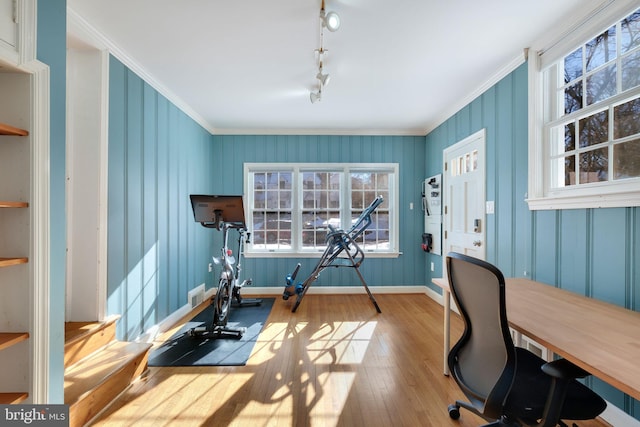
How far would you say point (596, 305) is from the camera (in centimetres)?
147

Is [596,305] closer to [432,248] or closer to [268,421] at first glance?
[268,421]

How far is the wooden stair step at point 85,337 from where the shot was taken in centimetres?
170

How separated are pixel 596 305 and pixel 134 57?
12.5ft

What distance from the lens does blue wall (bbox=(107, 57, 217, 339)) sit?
6.93ft

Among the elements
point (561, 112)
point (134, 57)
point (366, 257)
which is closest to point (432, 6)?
point (561, 112)

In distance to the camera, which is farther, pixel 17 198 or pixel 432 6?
pixel 432 6

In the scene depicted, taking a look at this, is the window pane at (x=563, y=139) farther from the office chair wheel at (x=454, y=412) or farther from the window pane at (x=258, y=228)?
the window pane at (x=258, y=228)

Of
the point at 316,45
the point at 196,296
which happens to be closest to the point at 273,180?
the point at 196,296

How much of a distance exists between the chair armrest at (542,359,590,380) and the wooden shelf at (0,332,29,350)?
2.26 meters

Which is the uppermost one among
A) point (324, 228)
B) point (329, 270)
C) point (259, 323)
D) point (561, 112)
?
point (561, 112)

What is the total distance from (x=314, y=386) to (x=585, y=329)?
1612 mm

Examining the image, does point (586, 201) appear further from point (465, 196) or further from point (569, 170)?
point (465, 196)

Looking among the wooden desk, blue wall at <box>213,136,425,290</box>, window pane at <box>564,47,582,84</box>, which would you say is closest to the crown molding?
blue wall at <box>213,136,425,290</box>

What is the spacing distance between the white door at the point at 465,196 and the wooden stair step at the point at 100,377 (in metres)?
3.27
